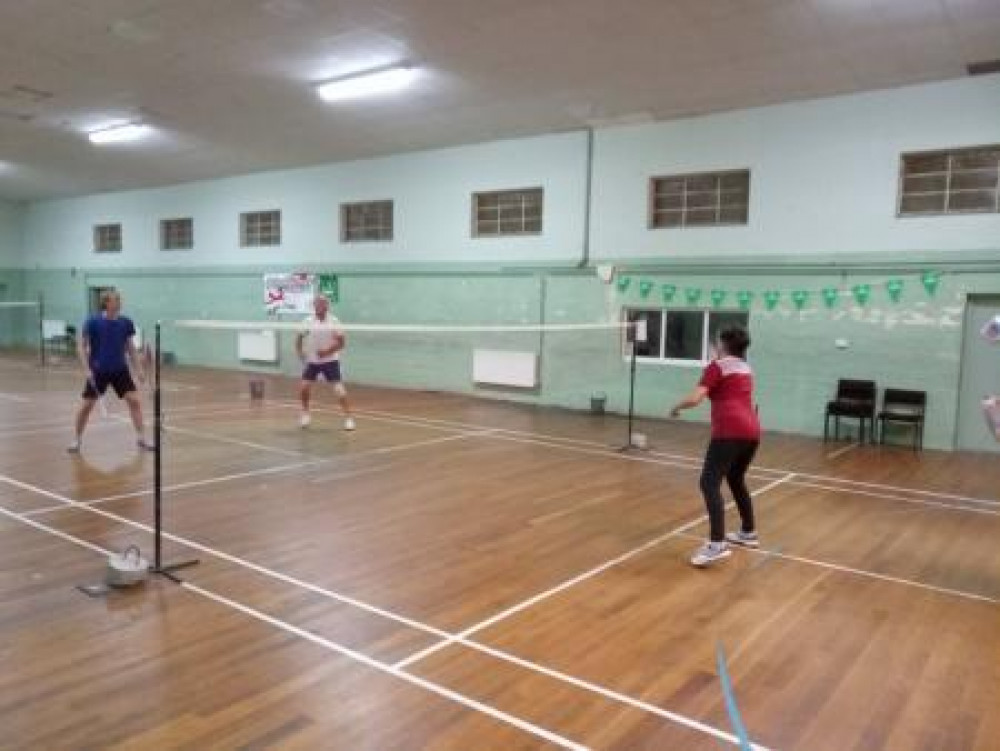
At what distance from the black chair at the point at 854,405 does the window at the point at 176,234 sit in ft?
51.8

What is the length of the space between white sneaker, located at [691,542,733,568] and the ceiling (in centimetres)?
547

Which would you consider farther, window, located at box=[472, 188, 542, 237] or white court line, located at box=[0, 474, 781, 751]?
window, located at box=[472, 188, 542, 237]

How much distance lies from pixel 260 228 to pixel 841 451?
13.7 m

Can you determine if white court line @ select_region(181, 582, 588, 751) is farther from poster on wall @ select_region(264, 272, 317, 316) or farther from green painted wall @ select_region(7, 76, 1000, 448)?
poster on wall @ select_region(264, 272, 317, 316)

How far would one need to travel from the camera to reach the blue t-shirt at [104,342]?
7734 millimetres

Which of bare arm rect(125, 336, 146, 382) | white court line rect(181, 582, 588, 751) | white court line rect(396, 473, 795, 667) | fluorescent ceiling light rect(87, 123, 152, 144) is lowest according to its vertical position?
white court line rect(396, 473, 795, 667)

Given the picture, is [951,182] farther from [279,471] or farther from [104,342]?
[104,342]

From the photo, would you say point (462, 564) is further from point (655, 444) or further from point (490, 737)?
point (655, 444)

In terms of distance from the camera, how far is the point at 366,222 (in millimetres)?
16156

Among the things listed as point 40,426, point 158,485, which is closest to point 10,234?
point 40,426

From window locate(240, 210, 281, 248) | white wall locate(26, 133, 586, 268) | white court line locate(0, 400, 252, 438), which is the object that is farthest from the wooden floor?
window locate(240, 210, 281, 248)

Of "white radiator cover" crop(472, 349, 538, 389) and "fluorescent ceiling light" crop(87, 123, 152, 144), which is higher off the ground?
"fluorescent ceiling light" crop(87, 123, 152, 144)

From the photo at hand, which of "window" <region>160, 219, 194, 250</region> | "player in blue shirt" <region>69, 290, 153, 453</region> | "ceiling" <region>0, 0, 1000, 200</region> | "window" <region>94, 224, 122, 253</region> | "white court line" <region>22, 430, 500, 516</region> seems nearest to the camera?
"white court line" <region>22, 430, 500, 516</region>

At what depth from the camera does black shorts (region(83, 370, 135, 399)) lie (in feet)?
25.5
